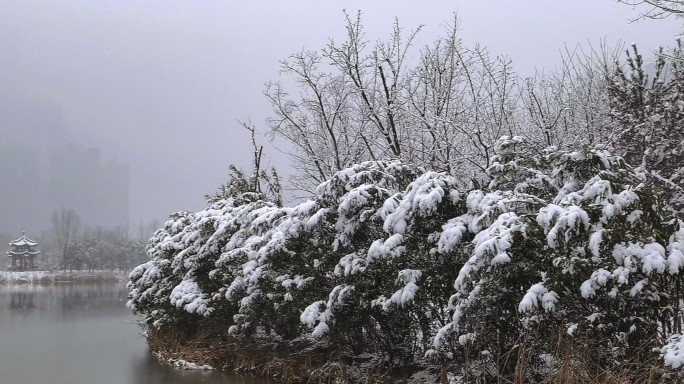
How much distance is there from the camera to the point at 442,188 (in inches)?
240

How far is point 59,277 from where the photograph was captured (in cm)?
6369

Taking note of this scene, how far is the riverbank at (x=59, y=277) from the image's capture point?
2336 inches

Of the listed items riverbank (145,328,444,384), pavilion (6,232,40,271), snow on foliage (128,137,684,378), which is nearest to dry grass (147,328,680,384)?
riverbank (145,328,444,384)

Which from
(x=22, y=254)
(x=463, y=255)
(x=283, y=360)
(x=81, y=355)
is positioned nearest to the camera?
(x=463, y=255)

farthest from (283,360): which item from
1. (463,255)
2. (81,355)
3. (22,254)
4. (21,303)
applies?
(22,254)

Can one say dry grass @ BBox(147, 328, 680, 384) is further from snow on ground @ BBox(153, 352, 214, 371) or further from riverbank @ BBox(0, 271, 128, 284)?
riverbank @ BBox(0, 271, 128, 284)

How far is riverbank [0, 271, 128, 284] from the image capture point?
59344 mm

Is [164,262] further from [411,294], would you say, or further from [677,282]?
[677,282]

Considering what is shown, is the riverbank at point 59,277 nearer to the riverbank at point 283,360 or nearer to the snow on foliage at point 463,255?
the riverbank at point 283,360

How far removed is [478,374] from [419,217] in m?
1.70

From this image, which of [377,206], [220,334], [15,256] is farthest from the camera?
[15,256]

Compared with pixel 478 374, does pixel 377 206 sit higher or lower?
higher

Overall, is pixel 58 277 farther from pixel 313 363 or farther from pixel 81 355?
pixel 313 363

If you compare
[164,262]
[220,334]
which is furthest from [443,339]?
[164,262]
